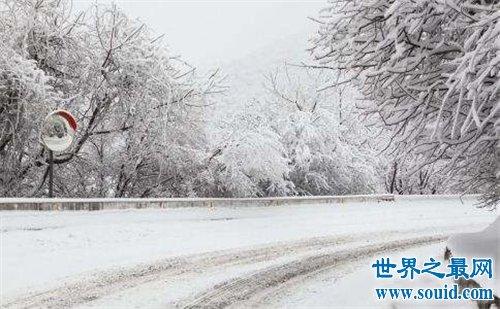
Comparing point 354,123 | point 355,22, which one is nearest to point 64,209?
point 355,22

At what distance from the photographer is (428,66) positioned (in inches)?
303

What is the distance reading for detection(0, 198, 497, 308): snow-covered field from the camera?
27.6 feet

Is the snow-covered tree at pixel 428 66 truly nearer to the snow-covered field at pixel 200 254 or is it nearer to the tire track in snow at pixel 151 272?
the snow-covered field at pixel 200 254

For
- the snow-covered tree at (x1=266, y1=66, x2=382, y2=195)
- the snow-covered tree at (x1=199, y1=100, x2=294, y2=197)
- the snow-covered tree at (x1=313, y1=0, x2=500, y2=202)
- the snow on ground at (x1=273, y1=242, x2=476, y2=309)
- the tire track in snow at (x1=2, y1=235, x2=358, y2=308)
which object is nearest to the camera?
the snow-covered tree at (x1=313, y1=0, x2=500, y2=202)

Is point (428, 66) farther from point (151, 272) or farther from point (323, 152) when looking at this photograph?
point (323, 152)

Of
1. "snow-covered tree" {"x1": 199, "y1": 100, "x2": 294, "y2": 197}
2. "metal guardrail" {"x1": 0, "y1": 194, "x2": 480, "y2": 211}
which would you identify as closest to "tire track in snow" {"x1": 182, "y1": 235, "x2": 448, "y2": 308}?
"metal guardrail" {"x1": 0, "y1": 194, "x2": 480, "y2": 211}

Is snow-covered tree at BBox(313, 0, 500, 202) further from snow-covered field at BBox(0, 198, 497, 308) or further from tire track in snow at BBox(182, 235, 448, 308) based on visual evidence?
tire track in snow at BBox(182, 235, 448, 308)

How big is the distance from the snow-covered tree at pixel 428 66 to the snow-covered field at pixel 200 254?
236cm

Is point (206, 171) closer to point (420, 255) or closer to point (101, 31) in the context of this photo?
point (101, 31)

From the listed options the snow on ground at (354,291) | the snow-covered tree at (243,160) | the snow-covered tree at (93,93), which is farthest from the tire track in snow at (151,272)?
the snow-covered tree at (93,93)

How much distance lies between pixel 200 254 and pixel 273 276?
2.56 m

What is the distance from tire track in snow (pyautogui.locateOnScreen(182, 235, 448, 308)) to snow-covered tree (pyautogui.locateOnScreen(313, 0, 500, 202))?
2.70m

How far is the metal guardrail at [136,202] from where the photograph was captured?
1327 cm

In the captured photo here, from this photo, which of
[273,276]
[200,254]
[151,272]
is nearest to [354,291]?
[273,276]
